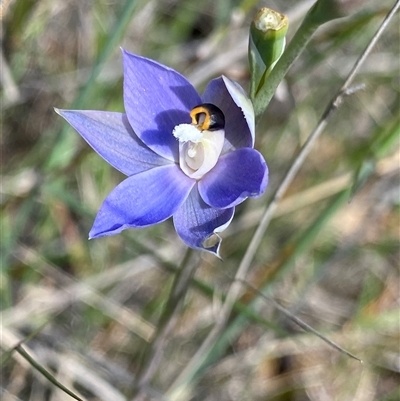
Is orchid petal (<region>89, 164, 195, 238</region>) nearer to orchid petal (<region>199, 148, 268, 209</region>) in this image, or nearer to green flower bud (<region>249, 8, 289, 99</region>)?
orchid petal (<region>199, 148, 268, 209</region>)

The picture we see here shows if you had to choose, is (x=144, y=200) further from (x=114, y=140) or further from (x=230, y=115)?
(x=230, y=115)

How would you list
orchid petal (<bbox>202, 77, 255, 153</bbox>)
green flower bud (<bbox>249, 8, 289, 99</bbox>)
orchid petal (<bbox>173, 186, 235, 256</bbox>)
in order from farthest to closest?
orchid petal (<bbox>202, 77, 255, 153</bbox>) → orchid petal (<bbox>173, 186, 235, 256</bbox>) → green flower bud (<bbox>249, 8, 289, 99</bbox>)

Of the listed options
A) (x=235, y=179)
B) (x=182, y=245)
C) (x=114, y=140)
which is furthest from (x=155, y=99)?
(x=182, y=245)

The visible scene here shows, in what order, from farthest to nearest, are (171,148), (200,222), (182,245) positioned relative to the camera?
(182,245), (171,148), (200,222)

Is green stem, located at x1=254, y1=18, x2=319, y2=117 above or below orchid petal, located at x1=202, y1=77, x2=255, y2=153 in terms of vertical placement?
above

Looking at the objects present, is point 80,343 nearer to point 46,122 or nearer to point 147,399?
point 147,399

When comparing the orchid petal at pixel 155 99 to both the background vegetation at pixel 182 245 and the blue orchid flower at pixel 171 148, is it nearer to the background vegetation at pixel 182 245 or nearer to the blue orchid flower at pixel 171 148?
the blue orchid flower at pixel 171 148

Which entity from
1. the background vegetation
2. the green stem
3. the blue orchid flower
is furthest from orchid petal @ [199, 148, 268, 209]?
the background vegetation
